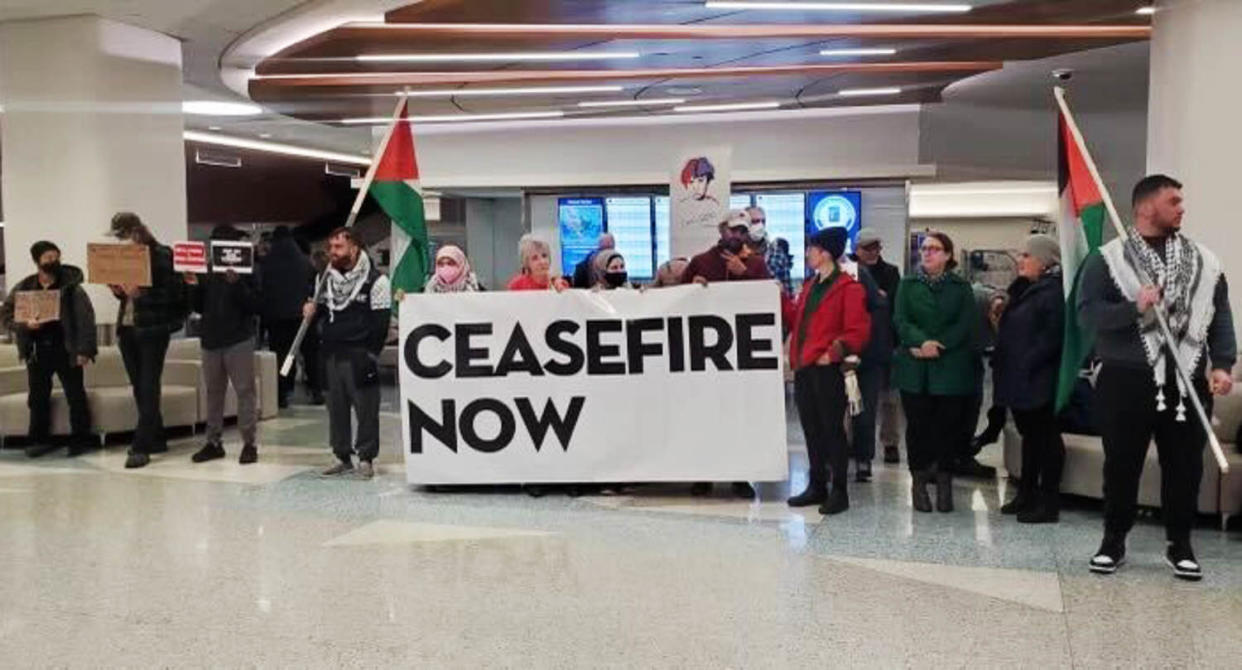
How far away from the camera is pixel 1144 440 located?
13.8 ft

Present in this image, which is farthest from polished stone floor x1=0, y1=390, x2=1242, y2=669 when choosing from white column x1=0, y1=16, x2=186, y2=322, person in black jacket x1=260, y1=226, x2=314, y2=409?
person in black jacket x1=260, y1=226, x2=314, y2=409

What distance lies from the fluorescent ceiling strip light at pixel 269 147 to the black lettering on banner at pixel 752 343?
37.3ft

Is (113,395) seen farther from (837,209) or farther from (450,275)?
(837,209)

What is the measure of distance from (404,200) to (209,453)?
2255mm

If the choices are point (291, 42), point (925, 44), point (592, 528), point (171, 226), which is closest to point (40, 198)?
point (171, 226)

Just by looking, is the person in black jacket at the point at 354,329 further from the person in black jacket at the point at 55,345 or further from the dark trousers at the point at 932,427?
the dark trousers at the point at 932,427

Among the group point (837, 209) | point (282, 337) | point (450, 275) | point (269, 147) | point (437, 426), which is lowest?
point (437, 426)

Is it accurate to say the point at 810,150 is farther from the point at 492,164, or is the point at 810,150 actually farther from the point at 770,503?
the point at 770,503

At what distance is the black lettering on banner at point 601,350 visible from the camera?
5672mm

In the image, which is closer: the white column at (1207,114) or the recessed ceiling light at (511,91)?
the white column at (1207,114)

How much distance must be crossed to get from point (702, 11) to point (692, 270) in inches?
79.5

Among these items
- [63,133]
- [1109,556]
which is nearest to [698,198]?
[63,133]

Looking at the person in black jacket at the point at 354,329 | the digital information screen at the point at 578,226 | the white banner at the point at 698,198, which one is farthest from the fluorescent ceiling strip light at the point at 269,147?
the person in black jacket at the point at 354,329

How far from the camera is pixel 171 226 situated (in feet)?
28.0
